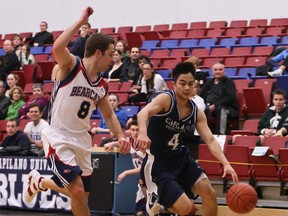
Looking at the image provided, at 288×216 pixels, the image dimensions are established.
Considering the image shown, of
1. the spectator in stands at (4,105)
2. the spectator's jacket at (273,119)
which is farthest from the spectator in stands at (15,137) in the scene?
the spectator's jacket at (273,119)

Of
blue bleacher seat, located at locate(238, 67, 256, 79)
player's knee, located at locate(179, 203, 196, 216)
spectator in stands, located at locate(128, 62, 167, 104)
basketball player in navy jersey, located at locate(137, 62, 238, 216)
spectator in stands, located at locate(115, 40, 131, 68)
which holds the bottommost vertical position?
player's knee, located at locate(179, 203, 196, 216)

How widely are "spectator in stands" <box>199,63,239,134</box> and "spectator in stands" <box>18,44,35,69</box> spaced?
633 cm

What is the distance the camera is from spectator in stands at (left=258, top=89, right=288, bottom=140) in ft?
36.1

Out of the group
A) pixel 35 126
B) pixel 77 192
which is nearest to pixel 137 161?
pixel 35 126

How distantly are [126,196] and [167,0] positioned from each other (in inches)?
411

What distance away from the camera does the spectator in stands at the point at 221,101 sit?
39.5 feet

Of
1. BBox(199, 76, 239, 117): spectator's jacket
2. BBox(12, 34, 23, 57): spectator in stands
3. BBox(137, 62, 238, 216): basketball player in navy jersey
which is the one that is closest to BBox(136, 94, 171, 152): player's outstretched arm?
BBox(137, 62, 238, 216): basketball player in navy jersey

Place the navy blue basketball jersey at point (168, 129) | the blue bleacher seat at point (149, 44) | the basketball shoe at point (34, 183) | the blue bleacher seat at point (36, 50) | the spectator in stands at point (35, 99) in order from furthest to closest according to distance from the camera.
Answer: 1. the blue bleacher seat at point (36, 50)
2. the blue bleacher seat at point (149, 44)
3. the spectator in stands at point (35, 99)
4. the basketball shoe at point (34, 183)
5. the navy blue basketball jersey at point (168, 129)

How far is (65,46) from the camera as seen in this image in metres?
7.06

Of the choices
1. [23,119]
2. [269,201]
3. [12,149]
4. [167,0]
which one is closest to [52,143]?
[269,201]

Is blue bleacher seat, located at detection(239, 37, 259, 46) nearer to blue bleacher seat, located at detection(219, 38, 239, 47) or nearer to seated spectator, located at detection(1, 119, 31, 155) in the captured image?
blue bleacher seat, located at detection(219, 38, 239, 47)

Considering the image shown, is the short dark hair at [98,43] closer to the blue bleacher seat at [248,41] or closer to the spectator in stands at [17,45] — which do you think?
the blue bleacher seat at [248,41]

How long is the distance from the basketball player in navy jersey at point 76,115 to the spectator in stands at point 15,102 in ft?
23.9

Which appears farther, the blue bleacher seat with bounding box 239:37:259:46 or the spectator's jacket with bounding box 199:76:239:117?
the blue bleacher seat with bounding box 239:37:259:46
